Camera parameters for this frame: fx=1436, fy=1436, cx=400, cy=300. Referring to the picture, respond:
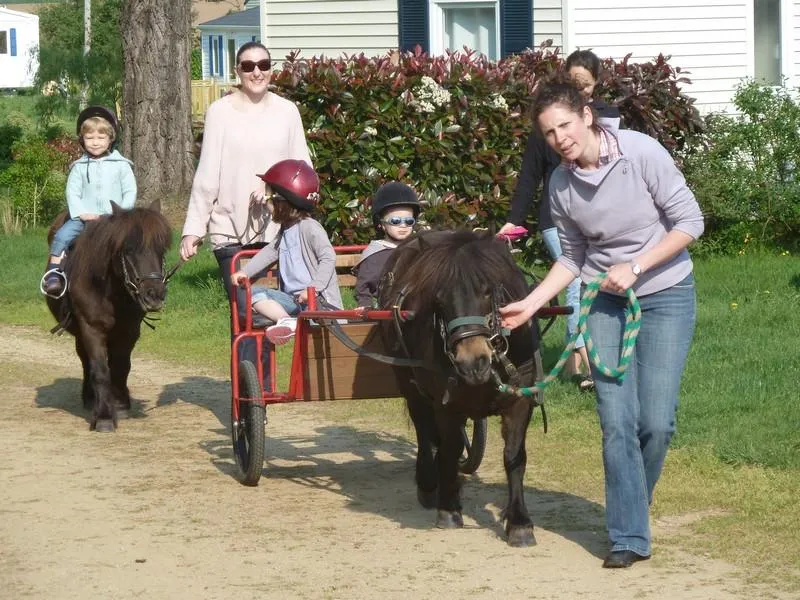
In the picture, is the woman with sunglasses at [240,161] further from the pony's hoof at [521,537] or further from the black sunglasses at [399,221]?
the pony's hoof at [521,537]

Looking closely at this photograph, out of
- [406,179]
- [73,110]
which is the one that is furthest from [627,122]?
[73,110]

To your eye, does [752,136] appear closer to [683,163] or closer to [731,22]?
[683,163]

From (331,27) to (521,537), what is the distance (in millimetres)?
14008

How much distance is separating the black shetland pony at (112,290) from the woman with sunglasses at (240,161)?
0.49 meters

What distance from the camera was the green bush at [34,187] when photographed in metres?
23.4

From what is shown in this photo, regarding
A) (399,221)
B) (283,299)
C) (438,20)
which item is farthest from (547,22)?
(399,221)

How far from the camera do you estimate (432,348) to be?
647 centimetres

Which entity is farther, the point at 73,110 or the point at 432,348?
the point at 73,110

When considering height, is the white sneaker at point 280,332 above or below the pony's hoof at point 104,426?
above

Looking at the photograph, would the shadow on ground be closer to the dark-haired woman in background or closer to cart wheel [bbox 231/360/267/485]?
cart wheel [bbox 231/360/267/485]

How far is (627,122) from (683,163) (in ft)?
2.98

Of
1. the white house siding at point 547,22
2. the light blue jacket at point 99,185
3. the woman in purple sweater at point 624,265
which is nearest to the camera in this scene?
the woman in purple sweater at point 624,265

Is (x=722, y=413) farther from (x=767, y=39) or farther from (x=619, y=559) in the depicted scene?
(x=767, y=39)

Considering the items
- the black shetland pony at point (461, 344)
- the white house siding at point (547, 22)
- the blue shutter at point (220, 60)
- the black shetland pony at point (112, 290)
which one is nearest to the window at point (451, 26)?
the white house siding at point (547, 22)
